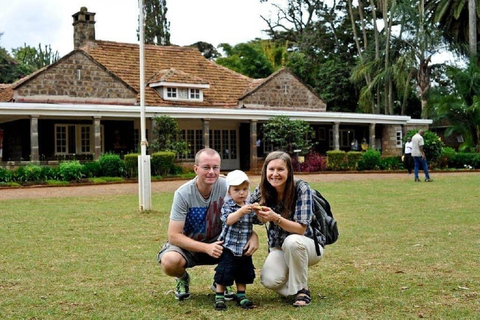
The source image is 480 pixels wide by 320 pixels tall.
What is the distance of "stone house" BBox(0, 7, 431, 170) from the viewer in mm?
24703

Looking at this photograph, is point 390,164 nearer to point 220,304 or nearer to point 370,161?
point 370,161

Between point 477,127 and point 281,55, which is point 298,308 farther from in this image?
point 281,55

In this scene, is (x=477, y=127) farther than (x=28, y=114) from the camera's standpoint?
Yes

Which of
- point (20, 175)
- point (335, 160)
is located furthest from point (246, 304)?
point (335, 160)

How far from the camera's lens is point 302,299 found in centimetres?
489

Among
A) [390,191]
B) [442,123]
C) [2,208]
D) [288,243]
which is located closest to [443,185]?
[390,191]

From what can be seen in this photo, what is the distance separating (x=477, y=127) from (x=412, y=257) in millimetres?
26884

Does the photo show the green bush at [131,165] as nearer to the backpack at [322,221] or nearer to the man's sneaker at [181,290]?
the man's sneaker at [181,290]

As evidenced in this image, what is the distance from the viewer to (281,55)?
4638cm

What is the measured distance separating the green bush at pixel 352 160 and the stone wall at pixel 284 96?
16.8 ft

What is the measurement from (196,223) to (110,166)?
18.0 meters

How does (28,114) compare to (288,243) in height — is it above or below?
above

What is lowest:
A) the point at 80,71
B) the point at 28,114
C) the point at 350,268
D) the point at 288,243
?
the point at 350,268

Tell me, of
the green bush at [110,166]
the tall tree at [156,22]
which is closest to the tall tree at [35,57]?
the tall tree at [156,22]
